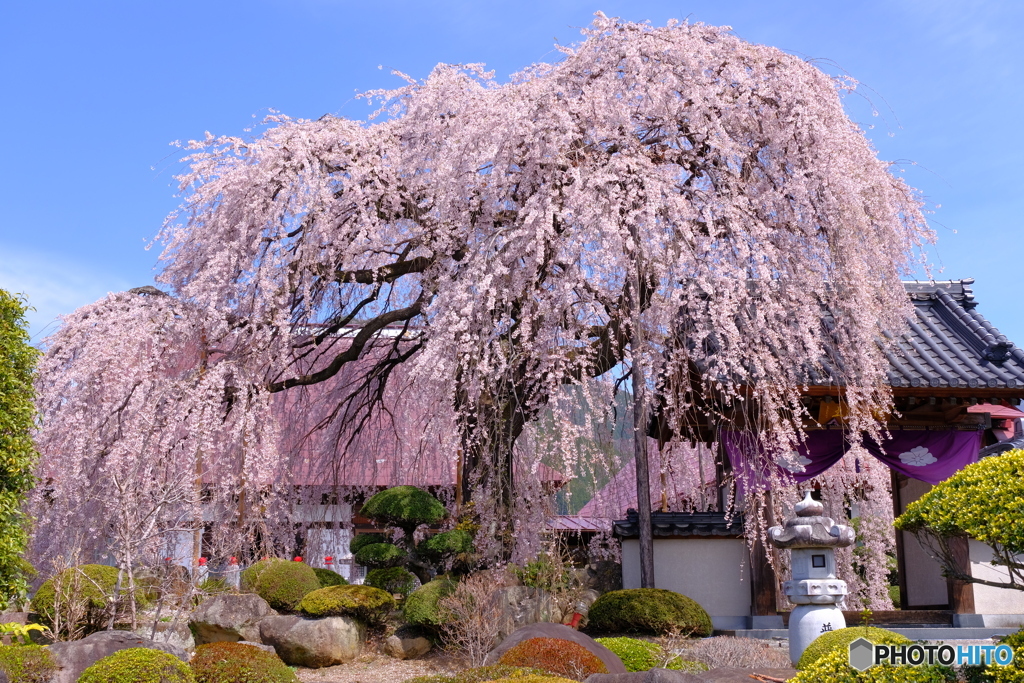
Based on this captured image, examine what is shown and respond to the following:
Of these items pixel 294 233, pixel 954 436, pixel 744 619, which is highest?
pixel 294 233

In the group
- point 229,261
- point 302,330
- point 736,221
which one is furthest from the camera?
point 302,330

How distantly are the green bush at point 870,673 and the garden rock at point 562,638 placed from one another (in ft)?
6.82

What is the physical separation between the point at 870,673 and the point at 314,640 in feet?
21.8

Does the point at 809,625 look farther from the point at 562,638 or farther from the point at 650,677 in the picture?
the point at 650,677

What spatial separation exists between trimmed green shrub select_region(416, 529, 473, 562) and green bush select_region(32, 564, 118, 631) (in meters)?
3.71

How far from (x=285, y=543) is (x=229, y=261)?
5.39 meters

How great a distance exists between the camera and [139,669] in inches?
243

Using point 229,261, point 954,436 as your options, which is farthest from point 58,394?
point 954,436

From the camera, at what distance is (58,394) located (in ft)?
31.2

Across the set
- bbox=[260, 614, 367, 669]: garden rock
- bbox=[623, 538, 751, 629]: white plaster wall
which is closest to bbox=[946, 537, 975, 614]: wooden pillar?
bbox=[623, 538, 751, 629]: white plaster wall

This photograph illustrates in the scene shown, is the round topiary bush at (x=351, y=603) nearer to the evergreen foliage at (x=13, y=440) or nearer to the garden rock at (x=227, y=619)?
the garden rock at (x=227, y=619)

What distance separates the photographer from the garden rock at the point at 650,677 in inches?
213

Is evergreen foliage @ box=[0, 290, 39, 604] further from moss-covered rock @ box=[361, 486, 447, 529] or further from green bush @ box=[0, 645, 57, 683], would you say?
moss-covered rock @ box=[361, 486, 447, 529]

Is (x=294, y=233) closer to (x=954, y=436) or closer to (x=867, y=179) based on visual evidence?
(x=867, y=179)
